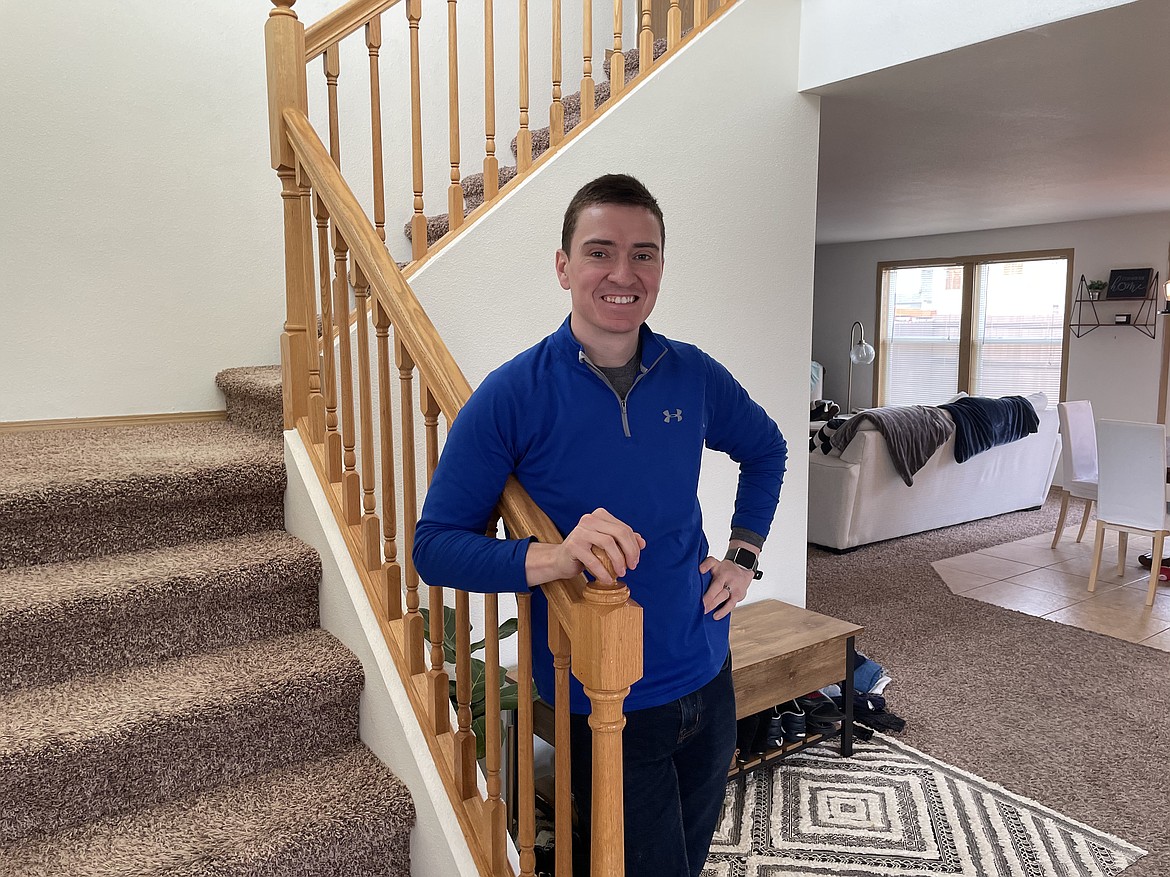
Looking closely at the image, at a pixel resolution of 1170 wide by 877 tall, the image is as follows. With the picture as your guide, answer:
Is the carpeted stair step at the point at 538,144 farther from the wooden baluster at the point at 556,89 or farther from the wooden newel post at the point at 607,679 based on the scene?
the wooden newel post at the point at 607,679

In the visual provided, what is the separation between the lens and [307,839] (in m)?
1.56

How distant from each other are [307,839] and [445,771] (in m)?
0.26

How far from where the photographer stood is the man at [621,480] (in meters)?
1.21

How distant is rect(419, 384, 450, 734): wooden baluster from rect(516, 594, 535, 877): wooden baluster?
223 millimetres

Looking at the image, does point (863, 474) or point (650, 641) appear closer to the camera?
point (650, 641)

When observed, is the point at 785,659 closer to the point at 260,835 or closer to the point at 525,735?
the point at 525,735

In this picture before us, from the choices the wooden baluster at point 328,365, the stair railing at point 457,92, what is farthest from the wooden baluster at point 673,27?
the wooden baluster at point 328,365

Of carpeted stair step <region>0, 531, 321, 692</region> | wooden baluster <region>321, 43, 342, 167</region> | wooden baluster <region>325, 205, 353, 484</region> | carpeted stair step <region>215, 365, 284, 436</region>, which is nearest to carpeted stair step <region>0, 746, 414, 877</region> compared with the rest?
carpeted stair step <region>0, 531, 321, 692</region>

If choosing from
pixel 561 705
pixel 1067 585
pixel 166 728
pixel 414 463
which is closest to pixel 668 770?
pixel 561 705

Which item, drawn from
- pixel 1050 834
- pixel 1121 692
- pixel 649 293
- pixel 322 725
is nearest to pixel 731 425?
pixel 649 293

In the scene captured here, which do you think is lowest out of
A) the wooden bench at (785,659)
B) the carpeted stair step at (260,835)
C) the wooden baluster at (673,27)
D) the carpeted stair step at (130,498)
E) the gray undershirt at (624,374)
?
the wooden bench at (785,659)

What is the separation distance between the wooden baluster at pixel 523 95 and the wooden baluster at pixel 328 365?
0.67 m

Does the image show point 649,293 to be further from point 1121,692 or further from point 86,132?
point 1121,692

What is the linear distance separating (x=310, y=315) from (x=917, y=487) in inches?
188
